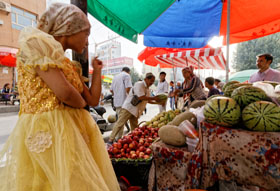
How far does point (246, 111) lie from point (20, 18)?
64.9 feet

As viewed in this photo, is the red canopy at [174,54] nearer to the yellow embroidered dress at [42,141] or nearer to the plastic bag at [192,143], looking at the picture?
the plastic bag at [192,143]

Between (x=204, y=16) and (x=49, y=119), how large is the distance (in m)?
4.66

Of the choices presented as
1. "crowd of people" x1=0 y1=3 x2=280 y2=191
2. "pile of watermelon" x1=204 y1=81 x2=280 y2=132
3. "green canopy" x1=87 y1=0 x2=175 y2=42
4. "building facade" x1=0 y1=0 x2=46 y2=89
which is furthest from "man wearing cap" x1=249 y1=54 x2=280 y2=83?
"building facade" x1=0 y1=0 x2=46 y2=89

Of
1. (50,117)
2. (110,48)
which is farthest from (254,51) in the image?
(50,117)

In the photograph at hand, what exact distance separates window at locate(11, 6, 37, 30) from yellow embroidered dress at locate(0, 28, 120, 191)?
16.9m

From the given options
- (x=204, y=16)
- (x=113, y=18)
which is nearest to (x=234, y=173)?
(x=113, y=18)

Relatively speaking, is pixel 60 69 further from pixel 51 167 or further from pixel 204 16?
pixel 204 16

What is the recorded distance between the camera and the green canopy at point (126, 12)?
2.94 meters

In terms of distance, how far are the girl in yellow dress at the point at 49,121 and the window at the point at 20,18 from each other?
55.3 ft

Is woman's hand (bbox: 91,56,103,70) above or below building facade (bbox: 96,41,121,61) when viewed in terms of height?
below

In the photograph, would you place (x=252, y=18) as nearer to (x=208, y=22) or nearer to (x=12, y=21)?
(x=208, y=22)

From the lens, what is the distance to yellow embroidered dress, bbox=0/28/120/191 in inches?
40.8

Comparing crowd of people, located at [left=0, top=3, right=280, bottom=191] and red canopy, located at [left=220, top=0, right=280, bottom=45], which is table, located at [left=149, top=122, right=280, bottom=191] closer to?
crowd of people, located at [left=0, top=3, right=280, bottom=191]

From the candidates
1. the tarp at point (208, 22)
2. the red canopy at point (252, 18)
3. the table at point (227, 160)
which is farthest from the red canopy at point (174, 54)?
the table at point (227, 160)
